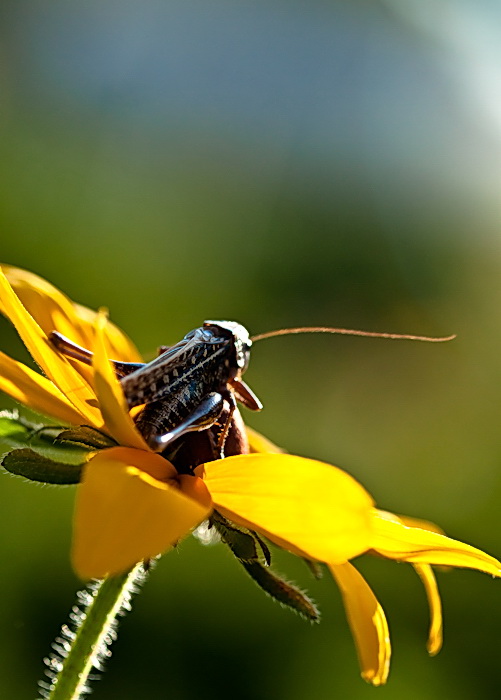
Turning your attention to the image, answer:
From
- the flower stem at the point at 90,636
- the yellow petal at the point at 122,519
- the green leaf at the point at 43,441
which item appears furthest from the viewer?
the green leaf at the point at 43,441

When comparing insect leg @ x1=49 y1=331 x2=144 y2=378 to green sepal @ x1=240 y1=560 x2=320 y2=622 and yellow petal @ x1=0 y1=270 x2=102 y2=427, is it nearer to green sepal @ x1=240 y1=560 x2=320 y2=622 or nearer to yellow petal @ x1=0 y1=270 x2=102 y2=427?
yellow petal @ x1=0 y1=270 x2=102 y2=427

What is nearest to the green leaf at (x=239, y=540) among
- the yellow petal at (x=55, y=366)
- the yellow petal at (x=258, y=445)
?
the yellow petal at (x=55, y=366)

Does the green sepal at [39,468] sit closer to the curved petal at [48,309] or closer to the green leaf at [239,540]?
the green leaf at [239,540]

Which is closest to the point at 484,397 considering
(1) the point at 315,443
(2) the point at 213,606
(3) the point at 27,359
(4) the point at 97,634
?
(1) the point at 315,443

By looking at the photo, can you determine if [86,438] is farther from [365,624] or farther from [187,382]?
[365,624]

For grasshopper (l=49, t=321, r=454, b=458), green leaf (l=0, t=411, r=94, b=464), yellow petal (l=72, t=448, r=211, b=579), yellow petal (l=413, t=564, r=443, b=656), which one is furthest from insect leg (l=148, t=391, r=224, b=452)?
yellow petal (l=413, t=564, r=443, b=656)

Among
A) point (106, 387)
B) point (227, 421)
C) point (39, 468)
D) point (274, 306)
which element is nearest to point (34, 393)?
point (39, 468)
